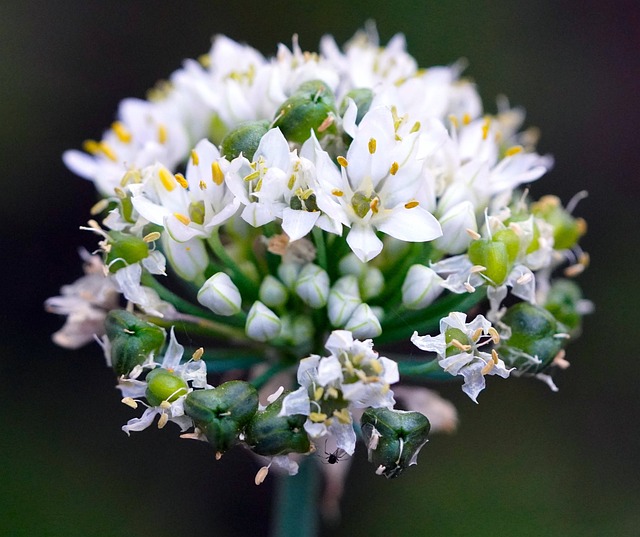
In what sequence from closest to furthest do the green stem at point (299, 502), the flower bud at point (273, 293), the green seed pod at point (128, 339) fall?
the green seed pod at point (128, 339), the flower bud at point (273, 293), the green stem at point (299, 502)

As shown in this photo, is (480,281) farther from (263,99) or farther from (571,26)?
(571,26)

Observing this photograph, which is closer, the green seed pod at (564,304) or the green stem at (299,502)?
the green seed pod at (564,304)

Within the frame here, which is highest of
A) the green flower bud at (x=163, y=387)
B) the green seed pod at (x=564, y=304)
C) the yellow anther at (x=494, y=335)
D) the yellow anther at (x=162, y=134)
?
the yellow anther at (x=162, y=134)

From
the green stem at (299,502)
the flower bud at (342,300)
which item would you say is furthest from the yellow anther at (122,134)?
the green stem at (299,502)

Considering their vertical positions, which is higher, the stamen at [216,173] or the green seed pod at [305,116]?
the green seed pod at [305,116]

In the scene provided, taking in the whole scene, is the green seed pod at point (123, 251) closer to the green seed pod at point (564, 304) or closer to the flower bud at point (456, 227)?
the flower bud at point (456, 227)

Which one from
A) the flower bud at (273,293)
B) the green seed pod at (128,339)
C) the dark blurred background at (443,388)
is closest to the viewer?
the green seed pod at (128,339)

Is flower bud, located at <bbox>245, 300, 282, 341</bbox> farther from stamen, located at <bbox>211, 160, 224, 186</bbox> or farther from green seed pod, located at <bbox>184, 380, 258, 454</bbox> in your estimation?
stamen, located at <bbox>211, 160, 224, 186</bbox>
